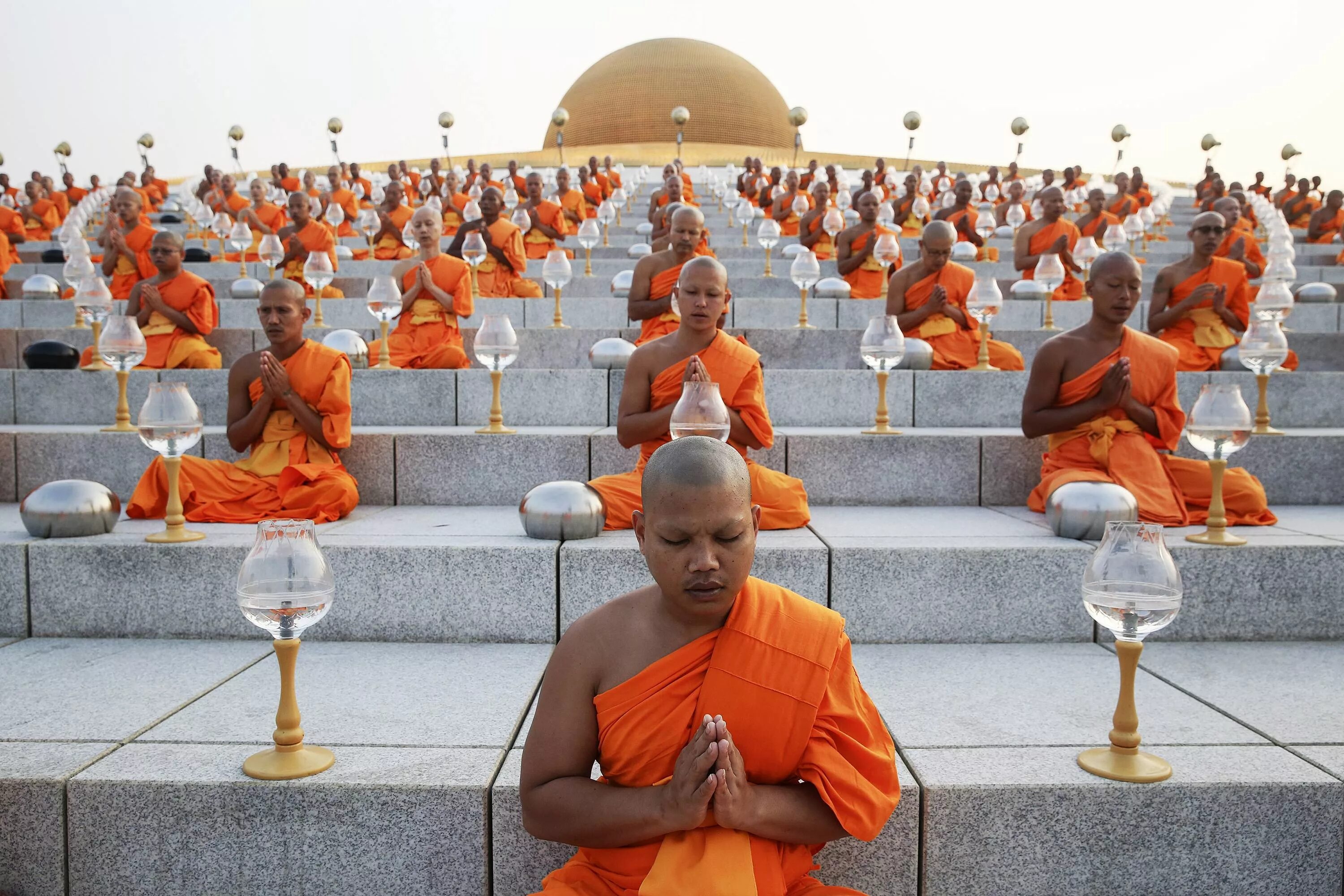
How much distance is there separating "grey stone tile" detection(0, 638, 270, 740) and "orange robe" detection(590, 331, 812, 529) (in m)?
1.44

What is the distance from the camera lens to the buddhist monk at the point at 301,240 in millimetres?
9516

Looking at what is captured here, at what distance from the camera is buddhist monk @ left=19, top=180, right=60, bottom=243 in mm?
15594

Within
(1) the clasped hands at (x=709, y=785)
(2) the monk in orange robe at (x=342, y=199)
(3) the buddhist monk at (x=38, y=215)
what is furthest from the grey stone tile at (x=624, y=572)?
(3) the buddhist monk at (x=38, y=215)

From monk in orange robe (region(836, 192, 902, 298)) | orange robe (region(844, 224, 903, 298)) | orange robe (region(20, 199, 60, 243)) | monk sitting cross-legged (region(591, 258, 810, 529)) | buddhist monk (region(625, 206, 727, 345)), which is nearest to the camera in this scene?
monk sitting cross-legged (region(591, 258, 810, 529))

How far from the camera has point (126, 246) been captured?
8844 millimetres

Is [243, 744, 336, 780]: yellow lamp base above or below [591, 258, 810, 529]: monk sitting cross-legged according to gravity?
below

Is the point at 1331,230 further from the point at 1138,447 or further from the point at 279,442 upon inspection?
Result: the point at 279,442

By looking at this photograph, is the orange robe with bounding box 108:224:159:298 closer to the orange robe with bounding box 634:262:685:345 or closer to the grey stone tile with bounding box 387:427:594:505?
the orange robe with bounding box 634:262:685:345

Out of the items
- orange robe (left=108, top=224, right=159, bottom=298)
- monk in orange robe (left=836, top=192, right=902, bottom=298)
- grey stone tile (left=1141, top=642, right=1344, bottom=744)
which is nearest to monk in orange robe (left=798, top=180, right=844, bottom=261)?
monk in orange robe (left=836, top=192, right=902, bottom=298)

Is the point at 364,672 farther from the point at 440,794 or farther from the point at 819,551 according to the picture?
the point at 819,551

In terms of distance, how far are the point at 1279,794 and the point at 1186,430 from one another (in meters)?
1.78

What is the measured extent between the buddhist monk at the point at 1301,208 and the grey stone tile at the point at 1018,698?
16.5m

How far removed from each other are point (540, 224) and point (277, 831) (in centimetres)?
935

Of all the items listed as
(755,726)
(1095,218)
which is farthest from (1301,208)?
(755,726)
